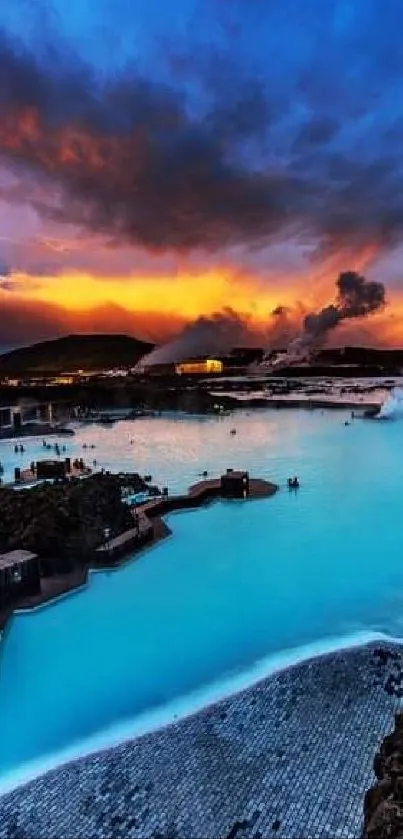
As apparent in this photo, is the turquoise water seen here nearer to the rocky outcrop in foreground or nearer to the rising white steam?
the rocky outcrop in foreground

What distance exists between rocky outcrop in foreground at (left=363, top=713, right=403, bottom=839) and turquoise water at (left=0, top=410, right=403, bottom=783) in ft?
7.56

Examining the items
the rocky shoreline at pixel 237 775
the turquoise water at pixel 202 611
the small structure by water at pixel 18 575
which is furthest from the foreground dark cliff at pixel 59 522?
the rocky shoreline at pixel 237 775

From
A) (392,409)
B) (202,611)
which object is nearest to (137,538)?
(202,611)

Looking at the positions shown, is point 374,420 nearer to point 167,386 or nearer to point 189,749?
point 167,386

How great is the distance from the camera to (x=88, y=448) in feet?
72.3

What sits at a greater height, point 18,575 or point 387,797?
point 18,575

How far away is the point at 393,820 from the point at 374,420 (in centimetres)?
2744

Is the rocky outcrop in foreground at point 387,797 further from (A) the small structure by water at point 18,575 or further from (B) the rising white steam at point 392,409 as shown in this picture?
(B) the rising white steam at point 392,409

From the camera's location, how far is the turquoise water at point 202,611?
577 cm

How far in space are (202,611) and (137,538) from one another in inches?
101

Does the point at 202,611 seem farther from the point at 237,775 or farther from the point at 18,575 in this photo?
the point at 237,775

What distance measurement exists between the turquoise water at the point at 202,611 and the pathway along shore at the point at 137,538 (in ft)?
0.59

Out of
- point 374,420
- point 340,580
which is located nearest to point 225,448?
point 374,420

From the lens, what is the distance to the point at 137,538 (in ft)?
33.0
